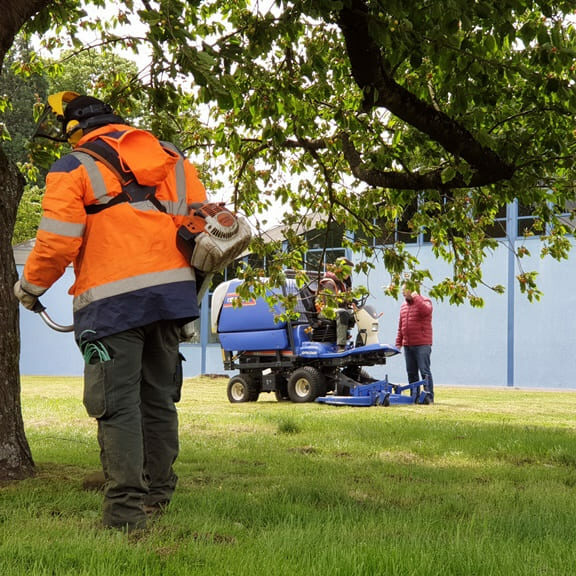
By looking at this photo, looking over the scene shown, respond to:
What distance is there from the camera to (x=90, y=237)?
12.0 ft

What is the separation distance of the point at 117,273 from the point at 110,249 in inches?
4.6

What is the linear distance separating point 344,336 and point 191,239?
A: 9849 mm

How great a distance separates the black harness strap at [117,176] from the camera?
3.68 m

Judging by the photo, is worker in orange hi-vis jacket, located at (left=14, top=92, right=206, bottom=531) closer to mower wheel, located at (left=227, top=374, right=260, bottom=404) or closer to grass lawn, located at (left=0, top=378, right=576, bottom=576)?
grass lawn, located at (left=0, top=378, right=576, bottom=576)

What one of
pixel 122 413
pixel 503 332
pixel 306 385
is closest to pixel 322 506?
pixel 122 413

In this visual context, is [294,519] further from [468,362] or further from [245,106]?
[468,362]

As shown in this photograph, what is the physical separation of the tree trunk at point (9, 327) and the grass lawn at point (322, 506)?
21 cm

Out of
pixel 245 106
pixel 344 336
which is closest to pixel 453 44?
pixel 245 106

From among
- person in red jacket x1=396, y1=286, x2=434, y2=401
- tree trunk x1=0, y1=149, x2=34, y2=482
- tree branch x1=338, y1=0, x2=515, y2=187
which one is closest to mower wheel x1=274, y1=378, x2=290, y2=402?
person in red jacket x1=396, y1=286, x2=434, y2=401

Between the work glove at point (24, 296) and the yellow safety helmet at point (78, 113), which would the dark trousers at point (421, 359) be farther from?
the work glove at point (24, 296)

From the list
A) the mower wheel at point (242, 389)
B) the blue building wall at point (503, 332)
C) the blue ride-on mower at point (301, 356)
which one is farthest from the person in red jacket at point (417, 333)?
the blue building wall at point (503, 332)

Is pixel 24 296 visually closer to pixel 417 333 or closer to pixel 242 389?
pixel 417 333

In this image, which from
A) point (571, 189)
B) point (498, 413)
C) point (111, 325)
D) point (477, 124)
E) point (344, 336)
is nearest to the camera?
point (111, 325)

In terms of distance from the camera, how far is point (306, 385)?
44.3ft
